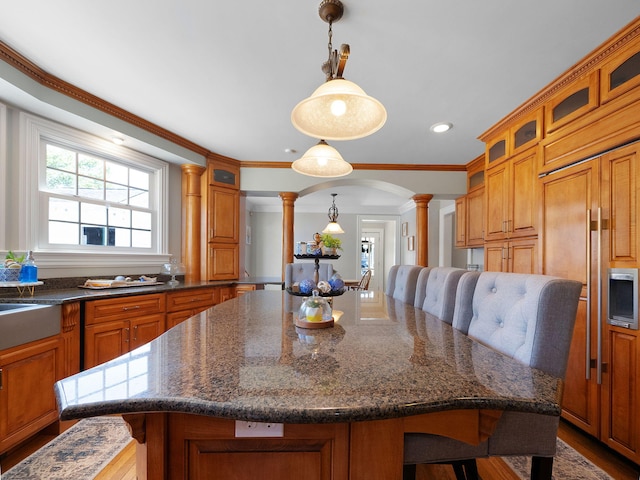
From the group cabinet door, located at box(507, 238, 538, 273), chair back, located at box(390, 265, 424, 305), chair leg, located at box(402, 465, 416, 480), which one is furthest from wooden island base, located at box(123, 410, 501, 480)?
cabinet door, located at box(507, 238, 538, 273)

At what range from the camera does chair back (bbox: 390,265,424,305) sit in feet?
7.23

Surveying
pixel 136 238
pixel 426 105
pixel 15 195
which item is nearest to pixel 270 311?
pixel 426 105

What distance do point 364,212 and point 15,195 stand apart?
6.22 m

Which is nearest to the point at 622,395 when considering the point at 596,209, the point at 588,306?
the point at 588,306

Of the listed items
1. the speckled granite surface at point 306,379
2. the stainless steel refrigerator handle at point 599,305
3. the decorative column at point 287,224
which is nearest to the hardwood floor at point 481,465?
the stainless steel refrigerator handle at point 599,305

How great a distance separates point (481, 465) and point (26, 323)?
2754mm

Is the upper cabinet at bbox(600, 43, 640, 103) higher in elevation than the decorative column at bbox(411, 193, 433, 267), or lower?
higher

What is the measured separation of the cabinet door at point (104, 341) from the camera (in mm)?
2230

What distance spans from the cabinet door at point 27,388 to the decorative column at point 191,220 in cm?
177

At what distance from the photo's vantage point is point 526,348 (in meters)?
1.00

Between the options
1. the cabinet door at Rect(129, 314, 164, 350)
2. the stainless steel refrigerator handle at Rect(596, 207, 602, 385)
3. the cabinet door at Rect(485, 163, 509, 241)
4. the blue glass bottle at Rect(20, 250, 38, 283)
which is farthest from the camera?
the cabinet door at Rect(485, 163, 509, 241)

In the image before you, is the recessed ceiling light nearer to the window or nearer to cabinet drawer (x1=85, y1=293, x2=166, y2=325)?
cabinet drawer (x1=85, y1=293, x2=166, y2=325)

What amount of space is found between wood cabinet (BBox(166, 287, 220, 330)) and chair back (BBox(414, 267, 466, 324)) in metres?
2.28

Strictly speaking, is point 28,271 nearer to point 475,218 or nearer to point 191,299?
point 191,299
